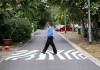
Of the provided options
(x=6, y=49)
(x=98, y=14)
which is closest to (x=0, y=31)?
(x=6, y=49)

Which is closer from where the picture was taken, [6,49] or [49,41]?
[49,41]

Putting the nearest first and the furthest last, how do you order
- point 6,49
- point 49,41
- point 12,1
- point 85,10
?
1. point 49,41
2. point 6,49
3. point 12,1
4. point 85,10

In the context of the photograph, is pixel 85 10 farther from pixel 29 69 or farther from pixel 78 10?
pixel 29 69

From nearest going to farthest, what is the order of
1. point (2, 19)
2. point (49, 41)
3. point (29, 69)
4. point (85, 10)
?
point (29, 69) → point (49, 41) → point (2, 19) → point (85, 10)

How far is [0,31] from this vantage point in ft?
89.4

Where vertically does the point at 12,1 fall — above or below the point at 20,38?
above

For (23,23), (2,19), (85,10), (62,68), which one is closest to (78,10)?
(85,10)

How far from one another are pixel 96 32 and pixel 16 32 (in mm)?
7633

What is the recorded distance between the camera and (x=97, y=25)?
1195 inches

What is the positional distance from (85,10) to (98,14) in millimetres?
1426

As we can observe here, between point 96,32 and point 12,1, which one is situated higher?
point 12,1

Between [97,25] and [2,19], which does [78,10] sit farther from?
[2,19]

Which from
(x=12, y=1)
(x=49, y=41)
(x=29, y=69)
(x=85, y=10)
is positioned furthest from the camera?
(x=85, y=10)

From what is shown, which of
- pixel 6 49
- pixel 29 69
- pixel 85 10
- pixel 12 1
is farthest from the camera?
pixel 85 10
